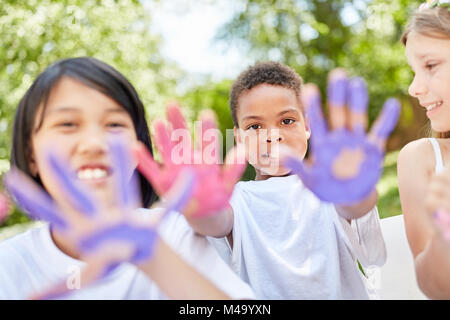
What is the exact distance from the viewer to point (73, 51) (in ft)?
11.7

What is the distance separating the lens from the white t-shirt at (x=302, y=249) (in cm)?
115

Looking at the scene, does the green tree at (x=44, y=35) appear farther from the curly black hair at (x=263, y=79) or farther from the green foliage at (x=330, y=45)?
the green foliage at (x=330, y=45)

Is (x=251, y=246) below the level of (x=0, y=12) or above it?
below

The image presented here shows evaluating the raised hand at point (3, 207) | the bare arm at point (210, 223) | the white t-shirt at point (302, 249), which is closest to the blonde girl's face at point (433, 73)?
the white t-shirt at point (302, 249)

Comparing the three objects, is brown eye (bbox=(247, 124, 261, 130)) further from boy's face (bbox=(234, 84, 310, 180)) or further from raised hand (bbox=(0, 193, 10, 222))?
raised hand (bbox=(0, 193, 10, 222))

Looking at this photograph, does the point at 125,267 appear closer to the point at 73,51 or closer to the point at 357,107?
the point at 357,107

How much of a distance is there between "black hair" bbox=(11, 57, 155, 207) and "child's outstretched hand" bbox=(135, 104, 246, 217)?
0.23 meters

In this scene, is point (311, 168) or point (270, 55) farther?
point (270, 55)

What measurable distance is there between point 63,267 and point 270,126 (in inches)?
26.1

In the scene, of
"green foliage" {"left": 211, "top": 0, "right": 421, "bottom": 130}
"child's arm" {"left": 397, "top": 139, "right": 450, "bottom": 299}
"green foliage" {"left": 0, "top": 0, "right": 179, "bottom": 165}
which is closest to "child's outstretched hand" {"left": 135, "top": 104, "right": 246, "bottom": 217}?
"child's arm" {"left": 397, "top": 139, "right": 450, "bottom": 299}

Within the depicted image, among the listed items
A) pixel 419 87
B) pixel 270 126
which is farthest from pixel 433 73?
pixel 270 126
